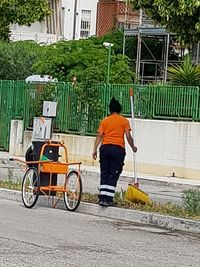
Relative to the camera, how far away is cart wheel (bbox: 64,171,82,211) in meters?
14.8

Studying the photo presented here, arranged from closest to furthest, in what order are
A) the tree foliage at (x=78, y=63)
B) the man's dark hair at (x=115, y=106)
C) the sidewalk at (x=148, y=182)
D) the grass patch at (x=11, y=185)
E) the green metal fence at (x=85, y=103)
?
the man's dark hair at (x=115, y=106) < the grass patch at (x=11, y=185) < the sidewalk at (x=148, y=182) < the green metal fence at (x=85, y=103) < the tree foliage at (x=78, y=63)

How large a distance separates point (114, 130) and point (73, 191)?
1.30 m

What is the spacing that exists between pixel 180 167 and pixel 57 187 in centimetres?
977

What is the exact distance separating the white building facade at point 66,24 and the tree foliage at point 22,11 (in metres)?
25.4

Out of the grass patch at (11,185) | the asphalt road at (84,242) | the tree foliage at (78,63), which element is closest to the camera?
the asphalt road at (84,242)

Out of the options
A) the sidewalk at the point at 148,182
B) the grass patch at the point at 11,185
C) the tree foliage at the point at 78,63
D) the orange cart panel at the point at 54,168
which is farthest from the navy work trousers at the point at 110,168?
the tree foliage at the point at 78,63

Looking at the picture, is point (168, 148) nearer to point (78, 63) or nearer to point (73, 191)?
point (78, 63)

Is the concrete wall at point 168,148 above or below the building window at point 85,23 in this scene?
below

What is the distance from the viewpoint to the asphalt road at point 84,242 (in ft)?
32.8

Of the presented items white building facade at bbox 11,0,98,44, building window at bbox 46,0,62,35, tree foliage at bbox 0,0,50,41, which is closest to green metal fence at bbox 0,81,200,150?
tree foliage at bbox 0,0,50,41

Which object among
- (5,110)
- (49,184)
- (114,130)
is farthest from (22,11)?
(5,110)

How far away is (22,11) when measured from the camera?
72.8 feet

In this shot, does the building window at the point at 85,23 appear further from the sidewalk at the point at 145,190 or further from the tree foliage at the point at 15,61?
the sidewalk at the point at 145,190

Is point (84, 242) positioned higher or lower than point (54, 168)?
lower
